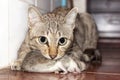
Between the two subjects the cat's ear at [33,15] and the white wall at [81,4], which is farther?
the white wall at [81,4]

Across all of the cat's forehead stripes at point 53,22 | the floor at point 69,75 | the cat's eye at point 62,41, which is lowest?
the floor at point 69,75

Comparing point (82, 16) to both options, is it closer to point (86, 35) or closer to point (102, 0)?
point (86, 35)

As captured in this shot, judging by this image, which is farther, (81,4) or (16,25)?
(81,4)

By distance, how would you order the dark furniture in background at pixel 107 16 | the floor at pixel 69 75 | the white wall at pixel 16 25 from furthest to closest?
the dark furniture in background at pixel 107 16, the white wall at pixel 16 25, the floor at pixel 69 75

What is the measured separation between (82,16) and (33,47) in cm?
73

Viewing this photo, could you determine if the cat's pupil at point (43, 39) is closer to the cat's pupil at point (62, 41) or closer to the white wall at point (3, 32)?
the cat's pupil at point (62, 41)

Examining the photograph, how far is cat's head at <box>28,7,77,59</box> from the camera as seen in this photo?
4.28 ft

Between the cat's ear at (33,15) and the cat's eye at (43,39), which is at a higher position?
the cat's ear at (33,15)

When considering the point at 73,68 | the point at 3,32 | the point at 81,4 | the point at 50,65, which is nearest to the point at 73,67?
the point at 73,68

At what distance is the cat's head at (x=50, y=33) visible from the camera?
1.30 metres

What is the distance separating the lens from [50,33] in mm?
1326

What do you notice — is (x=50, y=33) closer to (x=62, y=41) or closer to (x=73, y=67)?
(x=62, y=41)

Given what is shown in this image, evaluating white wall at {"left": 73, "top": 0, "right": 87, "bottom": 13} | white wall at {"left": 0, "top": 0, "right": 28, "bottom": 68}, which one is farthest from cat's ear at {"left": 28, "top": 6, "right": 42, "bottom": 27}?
white wall at {"left": 73, "top": 0, "right": 87, "bottom": 13}

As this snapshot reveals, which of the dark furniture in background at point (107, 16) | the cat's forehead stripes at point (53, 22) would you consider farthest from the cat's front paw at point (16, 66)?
the dark furniture in background at point (107, 16)
